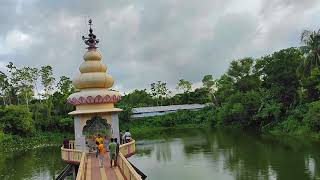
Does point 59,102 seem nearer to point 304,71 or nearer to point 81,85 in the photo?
point 304,71

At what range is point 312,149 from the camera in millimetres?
34938

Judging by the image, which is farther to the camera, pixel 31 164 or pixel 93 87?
pixel 31 164

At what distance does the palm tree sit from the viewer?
44906mm

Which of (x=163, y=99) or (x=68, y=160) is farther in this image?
(x=163, y=99)

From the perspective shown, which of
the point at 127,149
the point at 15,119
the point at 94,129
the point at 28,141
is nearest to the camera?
the point at 127,149

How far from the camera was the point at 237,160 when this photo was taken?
107 feet

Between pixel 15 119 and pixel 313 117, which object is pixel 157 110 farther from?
pixel 313 117

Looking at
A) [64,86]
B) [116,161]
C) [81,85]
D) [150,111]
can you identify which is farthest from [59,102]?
[116,161]

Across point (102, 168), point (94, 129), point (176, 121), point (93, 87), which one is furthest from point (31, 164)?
point (176, 121)

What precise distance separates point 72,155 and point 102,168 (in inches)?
151

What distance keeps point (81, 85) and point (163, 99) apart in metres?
80.4

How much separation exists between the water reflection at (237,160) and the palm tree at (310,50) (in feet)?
25.9

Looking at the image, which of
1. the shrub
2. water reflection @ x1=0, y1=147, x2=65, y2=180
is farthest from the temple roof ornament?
the shrub

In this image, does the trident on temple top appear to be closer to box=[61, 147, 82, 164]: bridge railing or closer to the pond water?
box=[61, 147, 82, 164]: bridge railing
